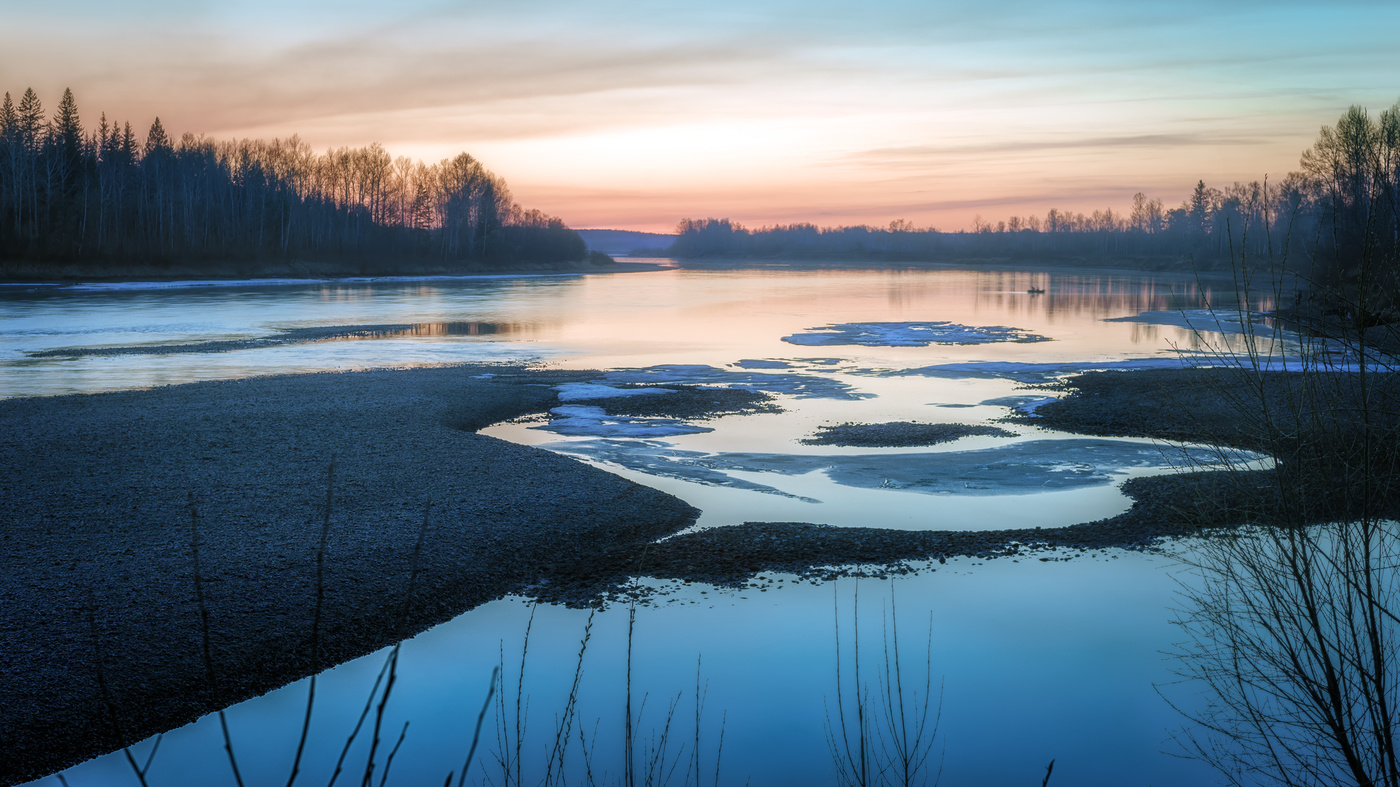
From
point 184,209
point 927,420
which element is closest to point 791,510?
point 927,420

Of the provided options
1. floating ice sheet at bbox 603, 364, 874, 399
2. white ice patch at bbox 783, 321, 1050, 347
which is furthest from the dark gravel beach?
white ice patch at bbox 783, 321, 1050, 347

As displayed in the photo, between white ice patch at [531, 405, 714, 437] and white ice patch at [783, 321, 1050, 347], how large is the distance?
49.0 ft

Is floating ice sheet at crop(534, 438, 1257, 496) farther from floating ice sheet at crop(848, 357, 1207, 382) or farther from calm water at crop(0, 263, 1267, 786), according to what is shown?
floating ice sheet at crop(848, 357, 1207, 382)

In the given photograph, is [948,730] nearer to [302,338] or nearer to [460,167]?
[302,338]

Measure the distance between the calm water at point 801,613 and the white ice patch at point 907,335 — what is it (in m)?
2.85

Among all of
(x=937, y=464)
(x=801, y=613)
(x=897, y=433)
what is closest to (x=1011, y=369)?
(x=897, y=433)

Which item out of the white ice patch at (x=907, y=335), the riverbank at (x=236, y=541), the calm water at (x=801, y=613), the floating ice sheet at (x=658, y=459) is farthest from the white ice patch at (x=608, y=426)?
the white ice patch at (x=907, y=335)

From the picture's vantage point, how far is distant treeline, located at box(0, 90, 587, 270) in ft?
239

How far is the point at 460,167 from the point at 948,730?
117 m

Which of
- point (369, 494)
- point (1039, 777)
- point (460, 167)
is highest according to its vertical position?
point (460, 167)

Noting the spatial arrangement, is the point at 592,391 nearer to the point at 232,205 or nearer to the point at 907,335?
the point at 907,335

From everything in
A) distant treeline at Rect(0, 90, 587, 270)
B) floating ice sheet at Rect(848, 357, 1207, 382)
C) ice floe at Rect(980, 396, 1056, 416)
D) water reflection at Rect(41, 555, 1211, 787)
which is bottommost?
water reflection at Rect(41, 555, 1211, 787)

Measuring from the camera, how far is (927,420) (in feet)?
57.5

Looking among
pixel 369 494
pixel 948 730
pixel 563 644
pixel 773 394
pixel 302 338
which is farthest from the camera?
pixel 302 338
